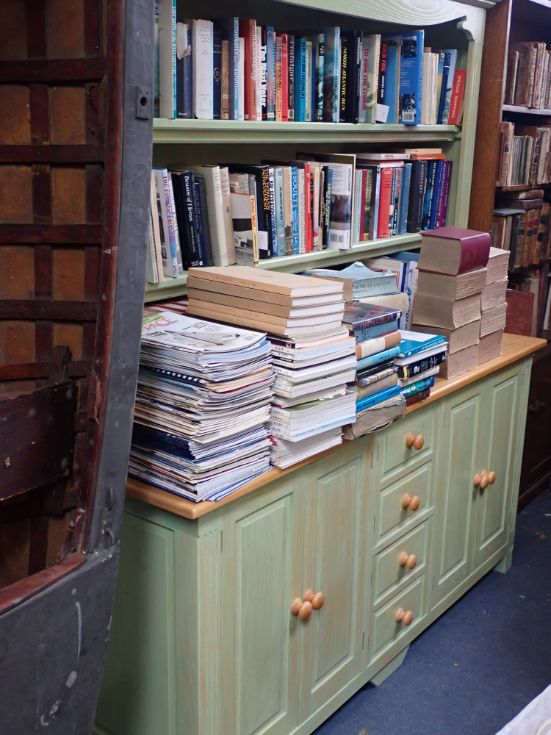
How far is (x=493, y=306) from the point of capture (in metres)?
2.62

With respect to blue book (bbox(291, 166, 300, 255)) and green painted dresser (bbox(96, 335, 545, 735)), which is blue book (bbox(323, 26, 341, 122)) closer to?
blue book (bbox(291, 166, 300, 255))

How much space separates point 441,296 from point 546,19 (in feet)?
5.50

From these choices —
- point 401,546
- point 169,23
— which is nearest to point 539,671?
point 401,546

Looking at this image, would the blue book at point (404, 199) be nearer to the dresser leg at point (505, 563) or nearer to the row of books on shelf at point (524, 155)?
the row of books on shelf at point (524, 155)

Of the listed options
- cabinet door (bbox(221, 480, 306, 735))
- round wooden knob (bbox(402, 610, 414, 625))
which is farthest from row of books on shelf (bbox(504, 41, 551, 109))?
cabinet door (bbox(221, 480, 306, 735))

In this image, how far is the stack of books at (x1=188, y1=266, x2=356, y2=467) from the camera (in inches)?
69.2

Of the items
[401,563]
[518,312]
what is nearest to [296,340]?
[401,563]

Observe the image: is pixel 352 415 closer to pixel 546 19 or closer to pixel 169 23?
pixel 169 23

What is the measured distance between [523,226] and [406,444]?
4.67 feet

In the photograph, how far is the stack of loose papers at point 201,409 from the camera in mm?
1619

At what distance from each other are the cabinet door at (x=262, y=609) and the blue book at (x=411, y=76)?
52.6 inches

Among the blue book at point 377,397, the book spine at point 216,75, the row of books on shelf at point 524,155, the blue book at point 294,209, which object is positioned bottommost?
the blue book at point 377,397

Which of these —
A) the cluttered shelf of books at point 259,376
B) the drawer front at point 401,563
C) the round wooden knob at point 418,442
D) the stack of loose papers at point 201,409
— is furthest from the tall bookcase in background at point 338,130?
the drawer front at point 401,563

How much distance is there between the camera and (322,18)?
8.39 ft
